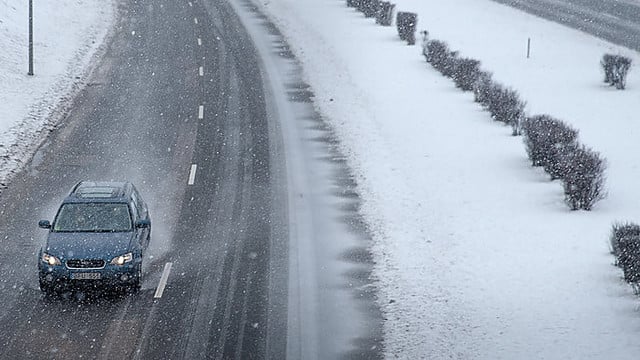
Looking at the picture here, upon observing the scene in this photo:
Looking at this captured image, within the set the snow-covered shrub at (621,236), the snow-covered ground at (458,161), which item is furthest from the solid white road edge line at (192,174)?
the snow-covered shrub at (621,236)

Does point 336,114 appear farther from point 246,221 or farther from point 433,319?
point 433,319

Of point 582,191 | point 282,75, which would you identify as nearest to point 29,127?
point 282,75

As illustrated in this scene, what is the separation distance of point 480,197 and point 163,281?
821 centimetres

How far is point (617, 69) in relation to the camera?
33.7m

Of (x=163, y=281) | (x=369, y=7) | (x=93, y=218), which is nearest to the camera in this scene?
(x=93, y=218)

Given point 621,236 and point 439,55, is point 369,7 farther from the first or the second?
point 621,236

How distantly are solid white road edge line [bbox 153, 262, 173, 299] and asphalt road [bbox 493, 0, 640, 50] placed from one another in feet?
91.8

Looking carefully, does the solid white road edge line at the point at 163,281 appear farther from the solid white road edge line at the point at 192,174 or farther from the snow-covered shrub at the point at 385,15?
the snow-covered shrub at the point at 385,15

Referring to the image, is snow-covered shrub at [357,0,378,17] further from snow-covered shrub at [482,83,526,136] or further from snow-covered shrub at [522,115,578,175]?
snow-covered shrub at [522,115,578,175]

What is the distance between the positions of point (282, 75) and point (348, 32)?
8.03 m

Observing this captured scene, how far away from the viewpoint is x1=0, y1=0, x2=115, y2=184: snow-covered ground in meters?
28.1

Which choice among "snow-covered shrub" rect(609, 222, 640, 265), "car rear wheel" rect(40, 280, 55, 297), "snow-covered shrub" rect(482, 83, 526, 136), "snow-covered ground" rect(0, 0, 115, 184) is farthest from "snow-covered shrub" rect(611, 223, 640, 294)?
"snow-covered ground" rect(0, 0, 115, 184)

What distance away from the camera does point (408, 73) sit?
35.9 metres

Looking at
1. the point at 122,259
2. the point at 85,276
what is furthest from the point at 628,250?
the point at 85,276
